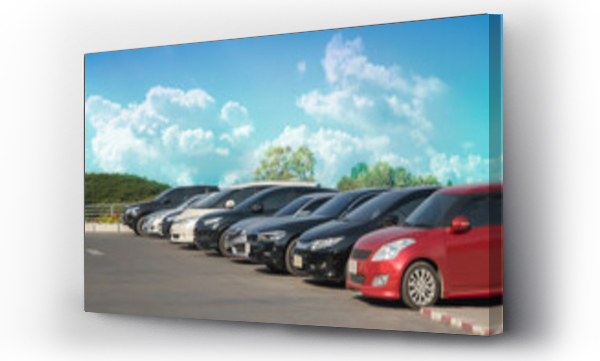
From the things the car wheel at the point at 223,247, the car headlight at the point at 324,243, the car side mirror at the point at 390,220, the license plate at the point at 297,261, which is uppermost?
the car side mirror at the point at 390,220

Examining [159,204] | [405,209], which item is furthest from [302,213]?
[159,204]

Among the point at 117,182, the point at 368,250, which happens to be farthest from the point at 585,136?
the point at 117,182

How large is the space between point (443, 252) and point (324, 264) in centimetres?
148

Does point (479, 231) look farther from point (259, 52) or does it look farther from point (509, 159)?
point (259, 52)

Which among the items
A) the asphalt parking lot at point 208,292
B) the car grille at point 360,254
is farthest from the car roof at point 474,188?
the asphalt parking lot at point 208,292

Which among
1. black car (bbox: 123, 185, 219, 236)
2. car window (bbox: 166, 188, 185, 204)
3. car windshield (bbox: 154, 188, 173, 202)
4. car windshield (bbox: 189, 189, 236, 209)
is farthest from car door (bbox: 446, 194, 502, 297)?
car windshield (bbox: 154, 188, 173, 202)

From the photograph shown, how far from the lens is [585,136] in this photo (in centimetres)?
906

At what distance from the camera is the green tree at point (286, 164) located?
1075 centimetres

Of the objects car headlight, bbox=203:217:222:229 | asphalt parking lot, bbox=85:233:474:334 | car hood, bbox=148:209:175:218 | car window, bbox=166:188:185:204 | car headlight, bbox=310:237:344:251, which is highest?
car window, bbox=166:188:185:204

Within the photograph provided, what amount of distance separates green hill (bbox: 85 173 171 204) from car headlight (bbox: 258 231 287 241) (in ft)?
4.93

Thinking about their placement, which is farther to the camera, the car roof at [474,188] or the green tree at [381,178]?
the green tree at [381,178]

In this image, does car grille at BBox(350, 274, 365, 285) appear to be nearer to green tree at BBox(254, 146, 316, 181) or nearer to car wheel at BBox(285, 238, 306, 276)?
car wheel at BBox(285, 238, 306, 276)

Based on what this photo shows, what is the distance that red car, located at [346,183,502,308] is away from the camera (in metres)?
9.39

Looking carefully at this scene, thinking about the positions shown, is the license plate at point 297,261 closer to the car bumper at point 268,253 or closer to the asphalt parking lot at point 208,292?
the asphalt parking lot at point 208,292
